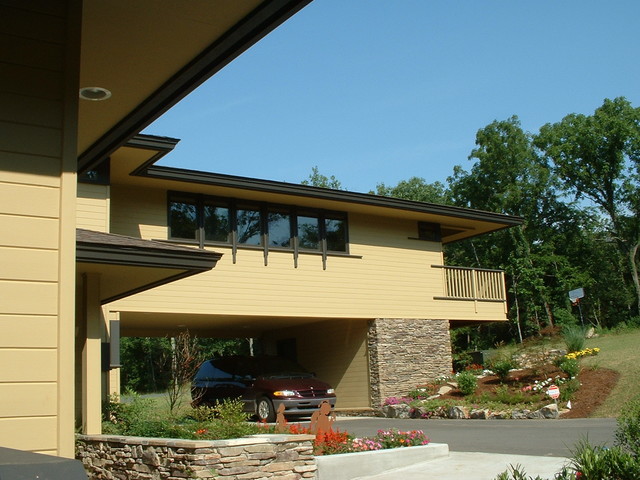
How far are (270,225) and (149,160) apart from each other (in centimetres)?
495

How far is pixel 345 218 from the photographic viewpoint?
21.5 meters

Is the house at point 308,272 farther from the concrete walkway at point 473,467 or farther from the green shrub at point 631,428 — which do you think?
the green shrub at point 631,428

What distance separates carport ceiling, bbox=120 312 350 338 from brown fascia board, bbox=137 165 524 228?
3.48 metres

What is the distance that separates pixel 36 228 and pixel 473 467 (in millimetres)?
7772

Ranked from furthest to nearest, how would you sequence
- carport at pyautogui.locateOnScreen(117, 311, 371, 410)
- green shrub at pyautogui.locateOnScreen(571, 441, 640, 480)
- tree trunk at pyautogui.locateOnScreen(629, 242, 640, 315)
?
tree trunk at pyautogui.locateOnScreen(629, 242, 640, 315)
carport at pyautogui.locateOnScreen(117, 311, 371, 410)
green shrub at pyautogui.locateOnScreen(571, 441, 640, 480)

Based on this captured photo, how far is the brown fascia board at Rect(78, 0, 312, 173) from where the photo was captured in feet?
15.5

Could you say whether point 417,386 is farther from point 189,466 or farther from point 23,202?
point 23,202

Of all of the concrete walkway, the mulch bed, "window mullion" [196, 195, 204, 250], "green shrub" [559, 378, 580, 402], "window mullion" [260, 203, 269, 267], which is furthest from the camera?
"window mullion" [260, 203, 269, 267]

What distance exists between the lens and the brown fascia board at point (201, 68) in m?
4.72

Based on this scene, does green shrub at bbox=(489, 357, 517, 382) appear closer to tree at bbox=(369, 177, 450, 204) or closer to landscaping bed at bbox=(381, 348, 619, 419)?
landscaping bed at bbox=(381, 348, 619, 419)

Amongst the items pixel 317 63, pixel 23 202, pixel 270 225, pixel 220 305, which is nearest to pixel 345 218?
pixel 270 225

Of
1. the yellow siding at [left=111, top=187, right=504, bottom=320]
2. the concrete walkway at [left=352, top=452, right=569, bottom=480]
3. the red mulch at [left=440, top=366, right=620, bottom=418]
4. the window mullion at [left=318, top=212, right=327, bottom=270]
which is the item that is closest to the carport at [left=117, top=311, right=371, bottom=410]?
the yellow siding at [left=111, top=187, right=504, bottom=320]

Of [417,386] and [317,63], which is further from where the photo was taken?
[417,386]

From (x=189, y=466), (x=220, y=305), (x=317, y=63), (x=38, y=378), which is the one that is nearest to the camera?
(x=38, y=378)
